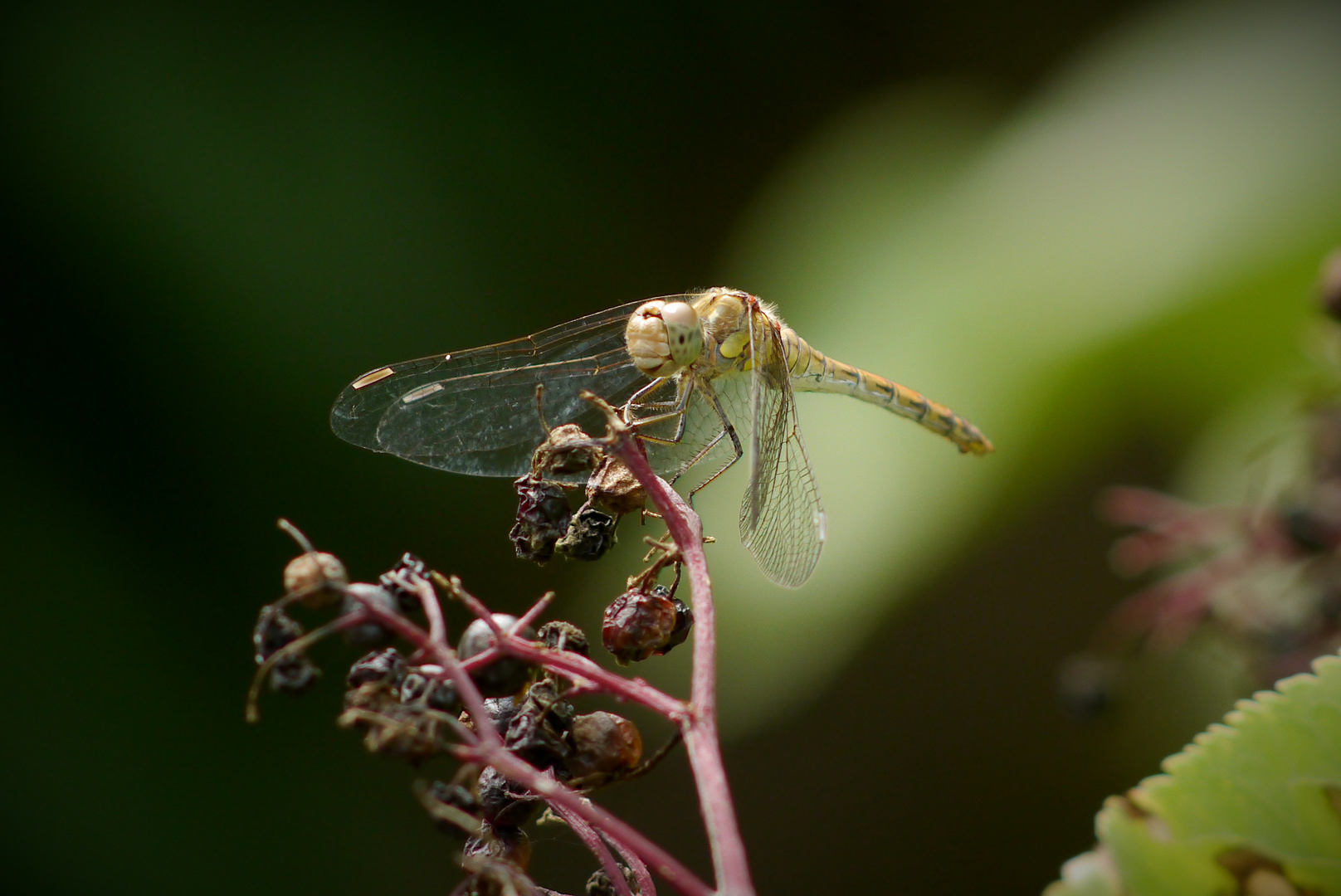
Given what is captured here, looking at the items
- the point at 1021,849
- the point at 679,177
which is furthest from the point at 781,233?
the point at 1021,849

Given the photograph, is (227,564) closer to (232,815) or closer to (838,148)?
(232,815)

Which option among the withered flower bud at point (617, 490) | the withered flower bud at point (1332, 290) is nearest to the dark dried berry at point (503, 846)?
the withered flower bud at point (617, 490)

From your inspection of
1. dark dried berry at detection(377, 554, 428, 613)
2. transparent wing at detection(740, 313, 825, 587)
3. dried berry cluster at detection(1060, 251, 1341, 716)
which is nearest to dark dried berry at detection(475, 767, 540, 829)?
dark dried berry at detection(377, 554, 428, 613)

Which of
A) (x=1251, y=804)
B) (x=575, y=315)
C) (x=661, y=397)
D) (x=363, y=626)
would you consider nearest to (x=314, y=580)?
(x=363, y=626)

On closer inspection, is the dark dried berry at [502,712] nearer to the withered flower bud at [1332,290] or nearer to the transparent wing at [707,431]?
the transparent wing at [707,431]

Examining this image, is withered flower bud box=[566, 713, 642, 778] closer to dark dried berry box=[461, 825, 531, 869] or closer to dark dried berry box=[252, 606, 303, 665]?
dark dried berry box=[461, 825, 531, 869]

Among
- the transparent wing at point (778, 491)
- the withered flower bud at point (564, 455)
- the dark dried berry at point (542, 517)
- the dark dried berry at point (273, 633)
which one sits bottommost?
the dark dried berry at point (273, 633)

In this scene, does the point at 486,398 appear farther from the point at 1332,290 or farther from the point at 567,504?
the point at 1332,290
